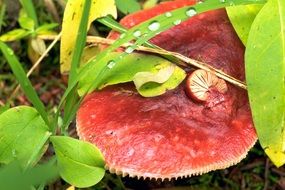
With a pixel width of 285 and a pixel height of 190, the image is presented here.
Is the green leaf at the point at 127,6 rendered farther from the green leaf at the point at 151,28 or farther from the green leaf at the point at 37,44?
the green leaf at the point at 151,28

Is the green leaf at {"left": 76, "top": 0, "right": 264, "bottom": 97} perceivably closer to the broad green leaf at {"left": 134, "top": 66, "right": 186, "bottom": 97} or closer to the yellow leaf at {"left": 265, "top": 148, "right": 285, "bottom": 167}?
the broad green leaf at {"left": 134, "top": 66, "right": 186, "bottom": 97}

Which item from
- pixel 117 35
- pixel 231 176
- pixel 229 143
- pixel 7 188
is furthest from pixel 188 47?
pixel 7 188

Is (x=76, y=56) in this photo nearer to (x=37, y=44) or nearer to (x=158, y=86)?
(x=158, y=86)

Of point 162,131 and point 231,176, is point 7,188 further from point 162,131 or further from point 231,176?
point 231,176

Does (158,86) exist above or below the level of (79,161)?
above

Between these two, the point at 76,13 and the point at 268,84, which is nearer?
the point at 268,84

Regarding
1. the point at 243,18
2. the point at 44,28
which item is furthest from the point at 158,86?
the point at 44,28
